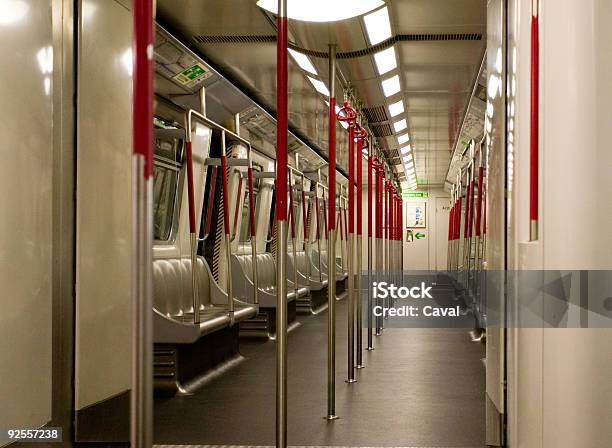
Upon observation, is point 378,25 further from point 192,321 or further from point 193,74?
point 192,321

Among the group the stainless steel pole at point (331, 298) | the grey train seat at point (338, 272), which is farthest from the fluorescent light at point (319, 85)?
the grey train seat at point (338, 272)

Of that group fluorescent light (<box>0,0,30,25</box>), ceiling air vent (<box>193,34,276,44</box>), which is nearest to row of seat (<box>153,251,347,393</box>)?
ceiling air vent (<box>193,34,276,44</box>)

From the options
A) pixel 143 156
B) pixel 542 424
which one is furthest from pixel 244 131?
pixel 143 156

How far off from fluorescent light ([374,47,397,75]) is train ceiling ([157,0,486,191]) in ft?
0.16

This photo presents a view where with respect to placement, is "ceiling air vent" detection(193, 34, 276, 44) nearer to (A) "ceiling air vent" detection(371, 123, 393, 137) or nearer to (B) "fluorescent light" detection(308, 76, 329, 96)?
(B) "fluorescent light" detection(308, 76, 329, 96)

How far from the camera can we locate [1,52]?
2.81 meters

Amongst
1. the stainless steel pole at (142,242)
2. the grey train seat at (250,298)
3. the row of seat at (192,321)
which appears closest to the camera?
the stainless steel pole at (142,242)

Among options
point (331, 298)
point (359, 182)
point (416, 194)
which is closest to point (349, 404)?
point (331, 298)

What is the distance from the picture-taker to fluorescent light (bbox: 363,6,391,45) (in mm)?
4980

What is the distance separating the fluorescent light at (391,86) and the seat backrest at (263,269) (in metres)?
2.56

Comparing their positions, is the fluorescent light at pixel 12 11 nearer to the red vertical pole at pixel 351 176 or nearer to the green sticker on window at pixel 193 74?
the red vertical pole at pixel 351 176

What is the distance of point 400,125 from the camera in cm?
1024

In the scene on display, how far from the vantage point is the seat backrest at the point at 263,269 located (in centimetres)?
859

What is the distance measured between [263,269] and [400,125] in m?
2.99
